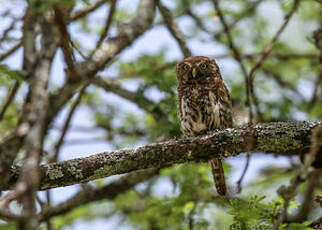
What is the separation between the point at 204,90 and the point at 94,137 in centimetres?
229

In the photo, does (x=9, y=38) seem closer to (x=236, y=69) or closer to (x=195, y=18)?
(x=195, y=18)

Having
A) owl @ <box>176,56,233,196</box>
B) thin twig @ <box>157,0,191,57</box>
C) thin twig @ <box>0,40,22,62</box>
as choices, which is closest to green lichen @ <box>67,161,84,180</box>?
owl @ <box>176,56,233,196</box>

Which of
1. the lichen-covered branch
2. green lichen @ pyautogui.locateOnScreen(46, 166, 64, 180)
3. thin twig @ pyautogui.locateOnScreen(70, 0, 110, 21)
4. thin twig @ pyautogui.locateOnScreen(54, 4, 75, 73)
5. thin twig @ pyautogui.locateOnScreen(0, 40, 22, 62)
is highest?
thin twig @ pyautogui.locateOnScreen(70, 0, 110, 21)

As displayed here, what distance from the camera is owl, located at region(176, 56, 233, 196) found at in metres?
4.64

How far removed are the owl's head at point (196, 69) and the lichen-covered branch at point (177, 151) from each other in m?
1.56

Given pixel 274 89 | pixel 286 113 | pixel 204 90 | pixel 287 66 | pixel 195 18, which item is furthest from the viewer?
pixel 287 66

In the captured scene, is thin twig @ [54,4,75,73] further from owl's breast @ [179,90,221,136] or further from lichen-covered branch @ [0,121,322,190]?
owl's breast @ [179,90,221,136]

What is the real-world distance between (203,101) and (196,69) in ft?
1.29

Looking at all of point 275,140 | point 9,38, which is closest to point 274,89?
point 275,140

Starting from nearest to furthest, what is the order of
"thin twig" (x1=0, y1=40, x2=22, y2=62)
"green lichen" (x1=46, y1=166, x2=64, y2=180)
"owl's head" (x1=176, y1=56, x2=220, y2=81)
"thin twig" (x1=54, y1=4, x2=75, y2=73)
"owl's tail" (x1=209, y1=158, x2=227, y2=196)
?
"thin twig" (x1=54, y1=4, x2=75, y2=73), "green lichen" (x1=46, y1=166, x2=64, y2=180), "owl's tail" (x1=209, y1=158, x2=227, y2=196), "thin twig" (x1=0, y1=40, x2=22, y2=62), "owl's head" (x1=176, y1=56, x2=220, y2=81)

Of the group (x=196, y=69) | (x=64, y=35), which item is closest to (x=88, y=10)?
(x=196, y=69)

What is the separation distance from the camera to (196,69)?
491cm

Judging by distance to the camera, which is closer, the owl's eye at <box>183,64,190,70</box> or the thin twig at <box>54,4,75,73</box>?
the thin twig at <box>54,4,75,73</box>

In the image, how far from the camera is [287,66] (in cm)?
730
